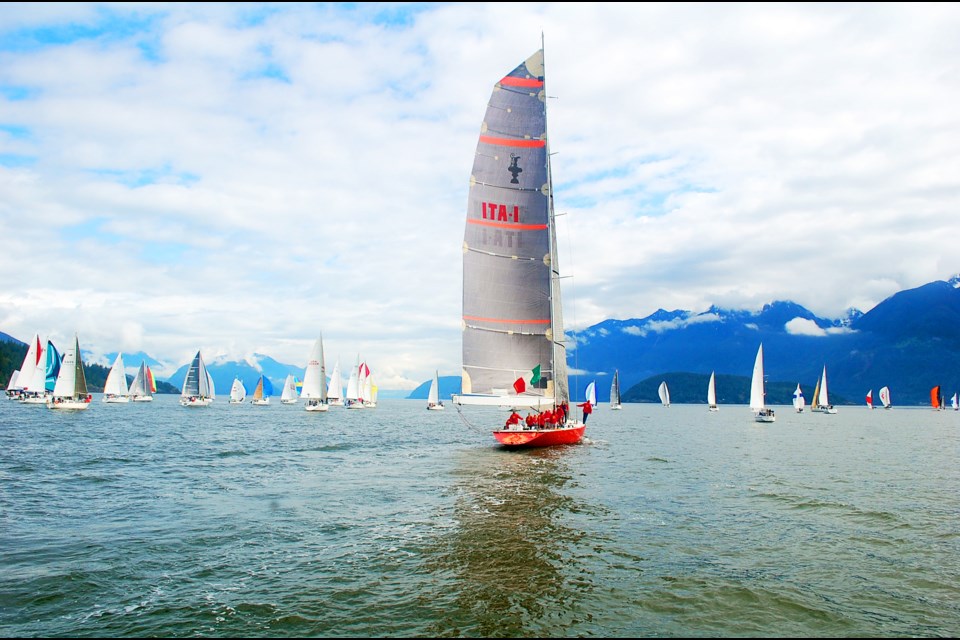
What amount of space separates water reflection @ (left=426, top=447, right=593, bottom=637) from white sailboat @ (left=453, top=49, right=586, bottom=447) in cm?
1080

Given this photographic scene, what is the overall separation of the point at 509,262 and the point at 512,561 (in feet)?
77.3

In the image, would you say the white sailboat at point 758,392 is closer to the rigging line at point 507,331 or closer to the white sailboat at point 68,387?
the rigging line at point 507,331

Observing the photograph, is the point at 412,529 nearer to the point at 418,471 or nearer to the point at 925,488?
the point at 418,471

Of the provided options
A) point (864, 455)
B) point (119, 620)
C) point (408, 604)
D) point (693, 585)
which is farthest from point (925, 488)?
point (119, 620)

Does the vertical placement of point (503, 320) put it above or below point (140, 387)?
above

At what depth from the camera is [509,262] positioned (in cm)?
3534

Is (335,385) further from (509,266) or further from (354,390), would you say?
(509,266)

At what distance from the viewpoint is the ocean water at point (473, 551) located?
34.2ft

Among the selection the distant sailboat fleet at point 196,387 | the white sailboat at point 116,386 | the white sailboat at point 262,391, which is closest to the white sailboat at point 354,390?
the distant sailboat fleet at point 196,387

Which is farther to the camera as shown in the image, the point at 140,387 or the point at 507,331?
the point at 140,387

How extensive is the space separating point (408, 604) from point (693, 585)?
5.96 meters

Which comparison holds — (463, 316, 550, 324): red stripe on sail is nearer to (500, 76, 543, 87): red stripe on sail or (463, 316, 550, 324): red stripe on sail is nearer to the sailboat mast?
the sailboat mast

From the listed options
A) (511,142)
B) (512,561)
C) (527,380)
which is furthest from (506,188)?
(512,561)

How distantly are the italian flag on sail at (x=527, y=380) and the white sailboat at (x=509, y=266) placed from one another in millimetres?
60
